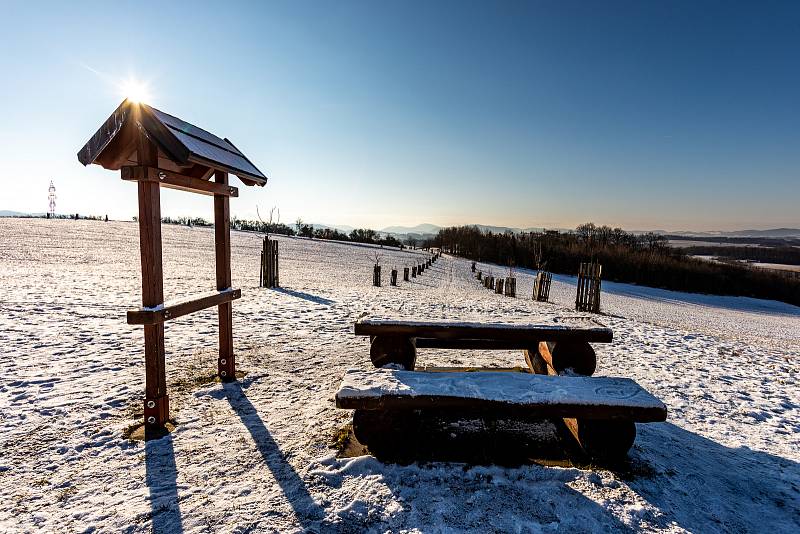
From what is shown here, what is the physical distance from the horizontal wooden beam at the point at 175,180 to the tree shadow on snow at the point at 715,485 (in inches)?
193

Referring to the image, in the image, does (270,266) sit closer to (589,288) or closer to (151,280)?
(151,280)

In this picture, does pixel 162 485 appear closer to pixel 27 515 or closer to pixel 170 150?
pixel 27 515

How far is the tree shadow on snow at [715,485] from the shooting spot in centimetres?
260

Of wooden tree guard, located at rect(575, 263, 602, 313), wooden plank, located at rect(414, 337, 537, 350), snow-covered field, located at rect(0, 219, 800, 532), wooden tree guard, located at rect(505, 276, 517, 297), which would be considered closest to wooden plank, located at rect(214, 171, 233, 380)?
snow-covered field, located at rect(0, 219, 800, 532)

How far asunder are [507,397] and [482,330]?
1.18 m

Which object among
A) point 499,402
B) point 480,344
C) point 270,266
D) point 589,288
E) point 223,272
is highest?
point 223,272

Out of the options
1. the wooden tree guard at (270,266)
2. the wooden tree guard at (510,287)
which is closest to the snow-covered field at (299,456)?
the wooden tree guard at (270,266)

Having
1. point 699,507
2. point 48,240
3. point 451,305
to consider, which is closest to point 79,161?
point 699,507

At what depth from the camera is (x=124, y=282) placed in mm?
11711

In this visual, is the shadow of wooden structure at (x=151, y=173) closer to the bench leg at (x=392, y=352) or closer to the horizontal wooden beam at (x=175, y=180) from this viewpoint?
the horizontal wooden beam at (x=175, y=180)

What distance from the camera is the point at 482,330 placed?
4.08 meters

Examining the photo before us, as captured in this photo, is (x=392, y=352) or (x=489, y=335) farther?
(x=392, y=352)

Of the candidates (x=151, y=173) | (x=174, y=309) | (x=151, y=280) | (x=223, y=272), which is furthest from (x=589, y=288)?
(x=151, y=173)

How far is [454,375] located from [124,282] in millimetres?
12553
